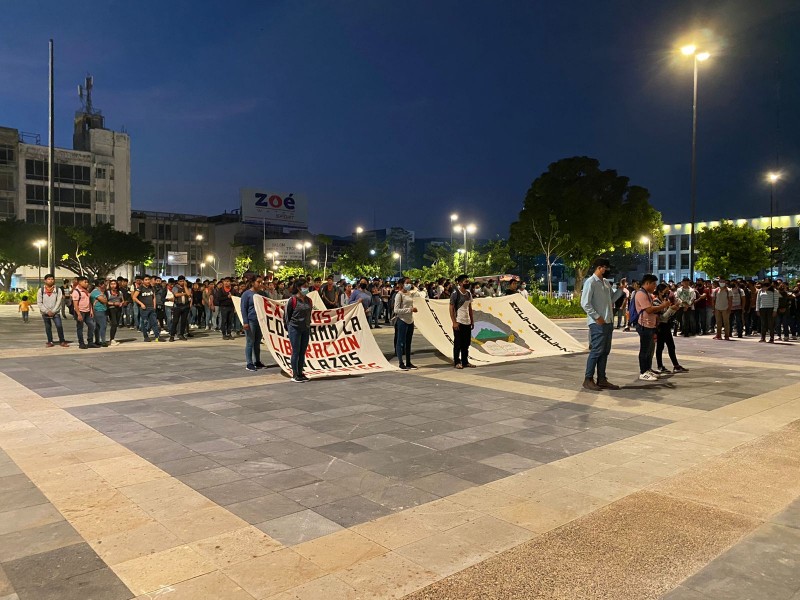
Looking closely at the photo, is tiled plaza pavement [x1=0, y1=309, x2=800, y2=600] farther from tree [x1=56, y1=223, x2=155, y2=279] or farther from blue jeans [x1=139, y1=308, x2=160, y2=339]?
tree [x1=56, y1=223, x2=155, y2=279]

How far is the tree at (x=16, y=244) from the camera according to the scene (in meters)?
55.4

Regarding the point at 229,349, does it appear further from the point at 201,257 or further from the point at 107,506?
the point at 201,257

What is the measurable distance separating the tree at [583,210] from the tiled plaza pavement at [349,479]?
29.5 meters

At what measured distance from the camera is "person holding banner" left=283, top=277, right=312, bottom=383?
1095 cm

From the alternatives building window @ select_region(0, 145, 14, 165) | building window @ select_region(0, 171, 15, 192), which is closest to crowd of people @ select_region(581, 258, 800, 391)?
building window @ select_region(0, 171, 15, 192)

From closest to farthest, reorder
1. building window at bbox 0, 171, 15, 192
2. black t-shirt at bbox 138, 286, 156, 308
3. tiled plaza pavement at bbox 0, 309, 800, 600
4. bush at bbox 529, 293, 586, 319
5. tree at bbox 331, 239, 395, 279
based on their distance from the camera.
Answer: tiled plaza pavement at bbox 0, 309, 800, 600 → black t-shirt at bbox 138, 286, 156, 308 → bush at bbox 529, 293, 586, 319 → building window at bbox 0, 171, 15, 192 → tree at bbox 331, 239, 395, 279

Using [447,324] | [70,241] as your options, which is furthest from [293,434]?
[70,241]

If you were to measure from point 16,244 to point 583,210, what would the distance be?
48.5m

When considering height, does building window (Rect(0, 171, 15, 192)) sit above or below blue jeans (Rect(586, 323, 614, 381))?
above

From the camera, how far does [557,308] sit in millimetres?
29156

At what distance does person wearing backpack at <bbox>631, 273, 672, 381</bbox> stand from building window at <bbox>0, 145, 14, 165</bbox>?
7697cm

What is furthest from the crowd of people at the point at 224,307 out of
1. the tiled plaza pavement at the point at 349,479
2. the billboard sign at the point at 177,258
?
the billboard sign at the point at 177,258

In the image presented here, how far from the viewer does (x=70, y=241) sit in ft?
199

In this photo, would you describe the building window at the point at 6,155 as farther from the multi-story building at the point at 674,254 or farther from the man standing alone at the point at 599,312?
the multi-story building at the point at 674,254
